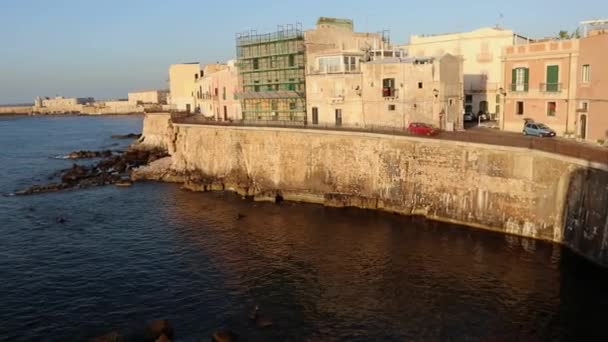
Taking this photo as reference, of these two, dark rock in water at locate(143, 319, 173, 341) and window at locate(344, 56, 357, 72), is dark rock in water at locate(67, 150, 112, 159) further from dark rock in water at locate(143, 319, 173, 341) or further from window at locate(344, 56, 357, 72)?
dark rock in water at locate(143, 319, 173, 341)

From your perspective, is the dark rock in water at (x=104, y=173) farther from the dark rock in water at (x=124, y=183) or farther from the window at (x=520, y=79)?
the window at (x=520, y=79)

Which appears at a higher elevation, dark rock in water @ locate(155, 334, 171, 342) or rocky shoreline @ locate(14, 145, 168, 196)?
rocky shoreline @ locate(14, 145, 168, 196)

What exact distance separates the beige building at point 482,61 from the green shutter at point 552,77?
1473 centimetres

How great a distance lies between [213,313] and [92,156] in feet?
→ 199

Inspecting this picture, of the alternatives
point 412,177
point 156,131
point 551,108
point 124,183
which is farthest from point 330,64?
point 156,131

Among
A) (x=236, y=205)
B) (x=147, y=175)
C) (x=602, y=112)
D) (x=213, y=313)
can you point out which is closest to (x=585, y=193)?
(x=602, y=112)

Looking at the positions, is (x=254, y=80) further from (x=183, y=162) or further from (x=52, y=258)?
(x=52, y=258)

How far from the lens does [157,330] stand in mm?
22719

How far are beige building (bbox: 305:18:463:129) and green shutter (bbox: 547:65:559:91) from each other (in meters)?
8.20

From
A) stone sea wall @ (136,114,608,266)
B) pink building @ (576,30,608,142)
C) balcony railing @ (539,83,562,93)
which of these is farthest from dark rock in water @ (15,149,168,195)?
pink building @ (576,30,608,142)

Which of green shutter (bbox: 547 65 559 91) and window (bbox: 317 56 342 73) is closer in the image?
green shutter (bbox: 547 65 559 91)

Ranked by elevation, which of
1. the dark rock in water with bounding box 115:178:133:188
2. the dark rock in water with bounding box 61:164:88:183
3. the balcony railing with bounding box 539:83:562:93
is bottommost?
the dark rock in water with bounding box 115:178:133:188

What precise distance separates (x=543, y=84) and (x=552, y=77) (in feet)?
2.82

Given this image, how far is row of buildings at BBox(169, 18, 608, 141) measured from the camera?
130 ft
